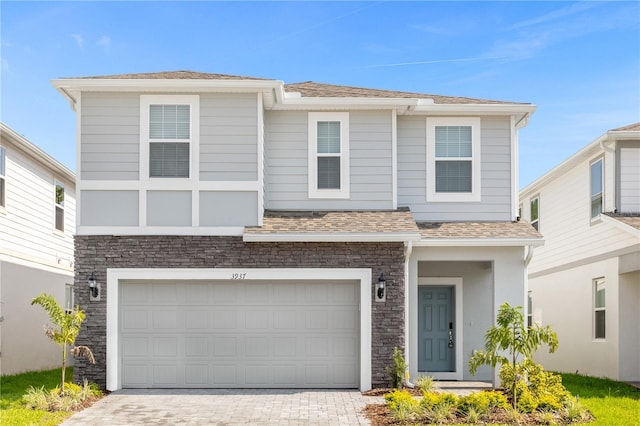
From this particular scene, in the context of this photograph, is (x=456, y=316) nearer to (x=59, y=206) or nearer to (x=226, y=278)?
(x=226, y=278)

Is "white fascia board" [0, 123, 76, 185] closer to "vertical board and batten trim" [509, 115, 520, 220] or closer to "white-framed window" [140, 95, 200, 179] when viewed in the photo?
"white-framed window" [140, 95, 200, 179]

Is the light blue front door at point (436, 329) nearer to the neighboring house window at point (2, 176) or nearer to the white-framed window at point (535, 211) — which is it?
the white-framed window at point (535, 211)

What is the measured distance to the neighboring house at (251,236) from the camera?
1377cm

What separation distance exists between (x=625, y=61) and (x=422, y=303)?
6372 millimetres

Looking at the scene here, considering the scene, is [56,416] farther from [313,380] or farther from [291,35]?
[291,35]

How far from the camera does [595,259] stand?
58.7 ft

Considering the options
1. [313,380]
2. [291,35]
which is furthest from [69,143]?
[313,380]

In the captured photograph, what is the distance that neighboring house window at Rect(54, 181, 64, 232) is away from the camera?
783 inches

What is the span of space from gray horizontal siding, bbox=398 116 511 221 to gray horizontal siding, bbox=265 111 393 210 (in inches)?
24.5

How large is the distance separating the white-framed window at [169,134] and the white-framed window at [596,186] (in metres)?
9.69

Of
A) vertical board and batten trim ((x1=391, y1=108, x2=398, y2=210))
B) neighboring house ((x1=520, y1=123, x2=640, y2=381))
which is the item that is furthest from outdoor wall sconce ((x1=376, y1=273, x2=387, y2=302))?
neighboring house ((x1=520, y1=123, x2=640, y2=381))

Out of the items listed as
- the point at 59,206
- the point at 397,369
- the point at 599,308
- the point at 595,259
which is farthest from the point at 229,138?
the point at 599,308

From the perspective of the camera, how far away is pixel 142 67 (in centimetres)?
1516

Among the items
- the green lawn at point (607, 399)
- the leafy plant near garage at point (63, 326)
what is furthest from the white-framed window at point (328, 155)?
the green lawn at point (607, 399)
